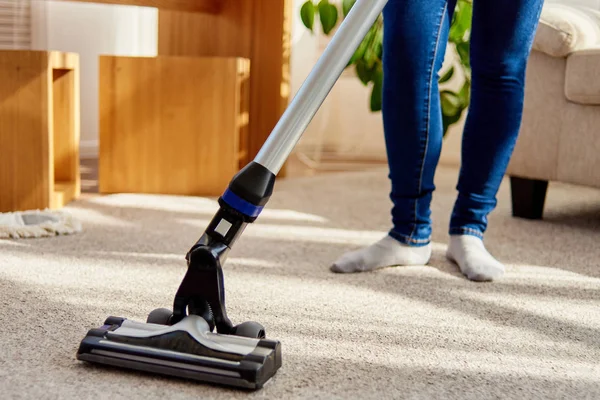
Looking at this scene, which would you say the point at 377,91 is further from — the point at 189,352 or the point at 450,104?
the point at 189,352

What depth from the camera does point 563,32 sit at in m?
1.80

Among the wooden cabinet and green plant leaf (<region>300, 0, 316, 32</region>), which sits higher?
green plant leaf (<region>300, 0, 316, 32</region>)

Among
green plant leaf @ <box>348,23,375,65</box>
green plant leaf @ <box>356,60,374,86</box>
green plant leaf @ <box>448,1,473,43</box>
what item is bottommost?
green plant leaf @ <box>356,60,374,86</box>

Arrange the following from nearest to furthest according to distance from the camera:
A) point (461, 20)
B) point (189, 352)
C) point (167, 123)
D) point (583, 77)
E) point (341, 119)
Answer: point (189, 352) < point (583, 77) < point (167, 123) < point (461, 20) < point (341, 119)

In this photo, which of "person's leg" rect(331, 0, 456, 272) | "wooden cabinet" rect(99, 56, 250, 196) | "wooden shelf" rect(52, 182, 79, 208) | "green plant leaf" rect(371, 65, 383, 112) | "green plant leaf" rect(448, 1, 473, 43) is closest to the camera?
"person's leg" rect(331, 0, 456, 272)

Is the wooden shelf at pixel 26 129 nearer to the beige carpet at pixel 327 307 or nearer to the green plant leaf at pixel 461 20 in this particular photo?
the beige carpet at pixel 327 307

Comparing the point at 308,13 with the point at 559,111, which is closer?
the point at 559,111

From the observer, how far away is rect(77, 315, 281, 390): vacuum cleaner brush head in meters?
0.79

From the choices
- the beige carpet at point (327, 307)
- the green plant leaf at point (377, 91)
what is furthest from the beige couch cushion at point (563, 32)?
the green plant leaf at point (377, 91)

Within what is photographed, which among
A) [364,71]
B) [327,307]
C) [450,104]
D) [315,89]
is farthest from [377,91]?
[315,89]

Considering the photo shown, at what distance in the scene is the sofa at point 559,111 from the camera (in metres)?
1.80

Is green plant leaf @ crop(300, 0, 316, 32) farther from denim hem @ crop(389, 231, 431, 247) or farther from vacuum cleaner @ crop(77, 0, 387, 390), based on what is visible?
vacuum cleaner @ crop(77, 0, 387, 390)

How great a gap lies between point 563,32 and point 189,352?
134cm

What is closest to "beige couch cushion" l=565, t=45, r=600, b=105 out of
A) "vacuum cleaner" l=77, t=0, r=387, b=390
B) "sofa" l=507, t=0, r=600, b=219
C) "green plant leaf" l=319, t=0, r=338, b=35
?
"sofa" l=507, t=0, r=600, b=219
